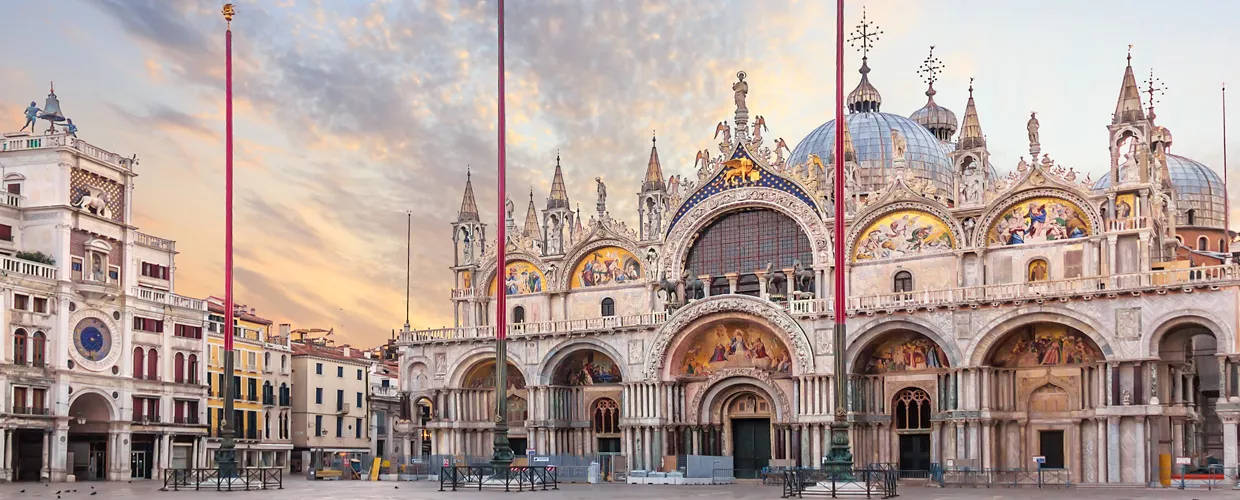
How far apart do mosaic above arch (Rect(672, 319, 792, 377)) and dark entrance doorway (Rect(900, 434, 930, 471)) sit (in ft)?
18.4

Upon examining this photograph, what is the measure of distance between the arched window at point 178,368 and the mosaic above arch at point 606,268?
1979 cm

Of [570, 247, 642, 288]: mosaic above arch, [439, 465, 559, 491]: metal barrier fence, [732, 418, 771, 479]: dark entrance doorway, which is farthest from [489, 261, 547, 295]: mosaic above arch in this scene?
[439, 465, 559, 491]: metal barrier fence

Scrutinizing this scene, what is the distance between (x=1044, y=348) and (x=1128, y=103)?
9858 mm

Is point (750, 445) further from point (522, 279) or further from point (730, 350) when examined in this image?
point (522, 279)

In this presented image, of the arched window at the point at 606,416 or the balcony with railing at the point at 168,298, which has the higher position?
the balcony with railing at the point at 168,298

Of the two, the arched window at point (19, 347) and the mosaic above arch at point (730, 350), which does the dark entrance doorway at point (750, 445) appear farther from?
the arched window at point (19, 347)

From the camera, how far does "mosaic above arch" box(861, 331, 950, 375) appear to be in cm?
5650

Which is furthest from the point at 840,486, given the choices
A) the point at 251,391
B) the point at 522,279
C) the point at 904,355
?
the point at 251,391

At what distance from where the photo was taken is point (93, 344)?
64250 mm

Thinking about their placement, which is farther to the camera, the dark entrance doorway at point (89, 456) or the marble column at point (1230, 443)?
the dark entrance doorway at point (89, 456)

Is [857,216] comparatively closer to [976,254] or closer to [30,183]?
[976,254]

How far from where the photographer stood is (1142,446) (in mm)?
49594

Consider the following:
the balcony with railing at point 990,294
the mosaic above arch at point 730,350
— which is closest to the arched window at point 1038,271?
the balcony with railing at point 990,294

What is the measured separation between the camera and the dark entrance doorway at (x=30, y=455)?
61656mm
